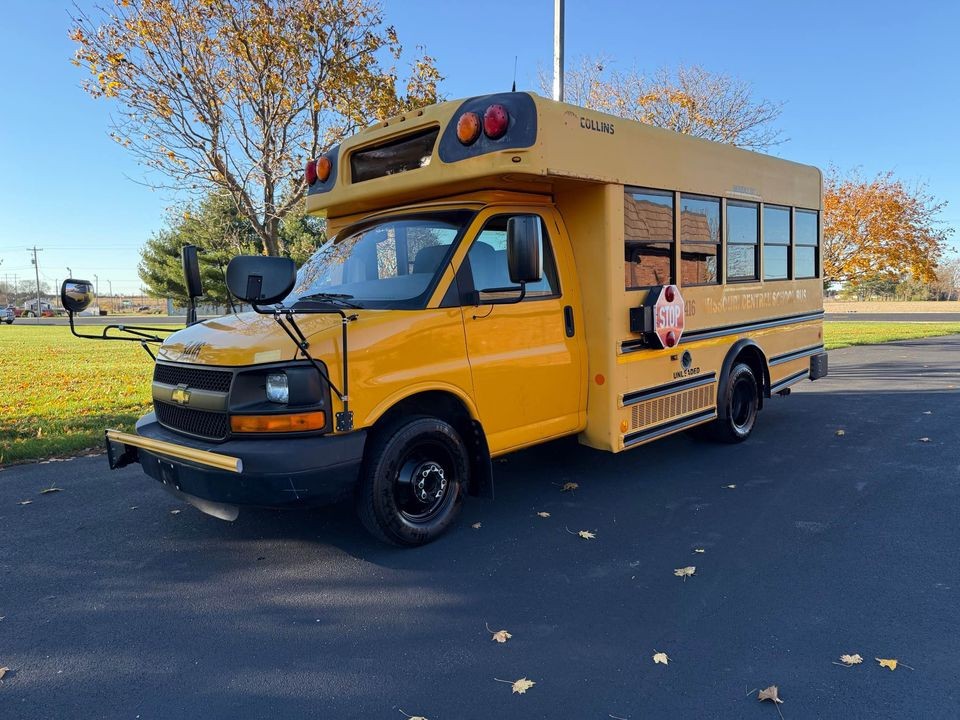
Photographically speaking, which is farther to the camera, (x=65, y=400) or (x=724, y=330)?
(x=65, y=400)

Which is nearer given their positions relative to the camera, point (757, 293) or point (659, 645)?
point (659, 645)

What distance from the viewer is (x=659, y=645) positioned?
3.06 meters

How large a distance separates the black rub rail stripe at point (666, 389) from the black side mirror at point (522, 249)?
61.1 inches

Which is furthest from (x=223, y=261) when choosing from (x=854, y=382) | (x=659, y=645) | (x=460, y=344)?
(x=659, y=645)

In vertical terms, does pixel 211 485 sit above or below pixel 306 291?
below

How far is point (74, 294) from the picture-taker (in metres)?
4.12

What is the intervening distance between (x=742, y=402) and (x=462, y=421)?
3.91 meters

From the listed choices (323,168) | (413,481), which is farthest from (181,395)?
(323,168)

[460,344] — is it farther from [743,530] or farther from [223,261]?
[223,261]

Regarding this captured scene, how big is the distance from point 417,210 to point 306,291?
39.3 inches

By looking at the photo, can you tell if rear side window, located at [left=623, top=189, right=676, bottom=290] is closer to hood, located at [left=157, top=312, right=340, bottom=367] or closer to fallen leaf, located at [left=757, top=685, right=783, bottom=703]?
hood, located at [left=157, top=312, right=340, bottom=367]

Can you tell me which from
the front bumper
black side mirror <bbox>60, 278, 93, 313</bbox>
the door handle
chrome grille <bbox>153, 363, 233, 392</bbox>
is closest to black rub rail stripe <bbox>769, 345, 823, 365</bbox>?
the door handle

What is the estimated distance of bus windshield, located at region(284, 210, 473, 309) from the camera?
13.8 feet

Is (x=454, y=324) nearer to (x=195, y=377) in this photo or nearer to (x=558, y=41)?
(x=195, y=377)
